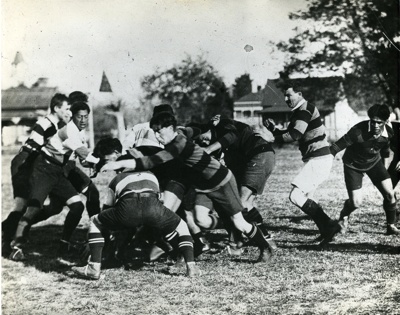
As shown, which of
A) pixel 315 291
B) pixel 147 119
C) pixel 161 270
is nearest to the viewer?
pixel 315 291

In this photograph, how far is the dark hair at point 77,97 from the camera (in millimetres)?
4375

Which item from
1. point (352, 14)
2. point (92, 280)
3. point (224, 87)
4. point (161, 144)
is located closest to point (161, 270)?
point (92, 280)

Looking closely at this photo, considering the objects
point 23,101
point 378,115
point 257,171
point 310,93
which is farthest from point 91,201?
point 378,115

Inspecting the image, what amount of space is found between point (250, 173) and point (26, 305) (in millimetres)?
2129

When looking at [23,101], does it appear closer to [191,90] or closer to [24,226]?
[24,226]

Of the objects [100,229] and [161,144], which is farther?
[161,144]

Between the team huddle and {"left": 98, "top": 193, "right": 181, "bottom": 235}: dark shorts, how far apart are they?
25mm

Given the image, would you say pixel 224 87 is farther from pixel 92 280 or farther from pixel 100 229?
pixel 92 280

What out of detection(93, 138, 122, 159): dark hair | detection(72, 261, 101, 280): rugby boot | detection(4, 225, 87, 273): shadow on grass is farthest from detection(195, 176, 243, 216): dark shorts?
detection(4, 225, 87, 273): shadow on grass

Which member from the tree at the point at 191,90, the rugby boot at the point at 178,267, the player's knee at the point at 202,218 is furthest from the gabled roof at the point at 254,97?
the rugby boot at the point at 178,267

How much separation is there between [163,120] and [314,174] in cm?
137

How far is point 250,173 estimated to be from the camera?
462 centimetres

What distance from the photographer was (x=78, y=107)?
4.38m

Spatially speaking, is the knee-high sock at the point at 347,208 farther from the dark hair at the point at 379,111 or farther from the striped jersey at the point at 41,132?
the striped jersey at the point at 41,132
